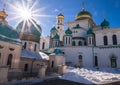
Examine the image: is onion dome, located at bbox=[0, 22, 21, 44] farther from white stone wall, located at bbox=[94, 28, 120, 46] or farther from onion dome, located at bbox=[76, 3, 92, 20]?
onion dome, located at bbox=[76, 3, 92, 20]

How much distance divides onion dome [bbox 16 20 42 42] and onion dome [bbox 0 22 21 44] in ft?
17.6

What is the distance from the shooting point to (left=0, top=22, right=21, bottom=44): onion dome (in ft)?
46.5

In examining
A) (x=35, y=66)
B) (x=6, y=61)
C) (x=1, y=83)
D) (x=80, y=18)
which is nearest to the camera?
(x=1, y=83)

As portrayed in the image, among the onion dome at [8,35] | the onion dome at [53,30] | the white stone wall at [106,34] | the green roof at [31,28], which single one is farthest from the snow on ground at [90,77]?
the onion dome at [53,30]

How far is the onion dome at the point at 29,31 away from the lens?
2138cm

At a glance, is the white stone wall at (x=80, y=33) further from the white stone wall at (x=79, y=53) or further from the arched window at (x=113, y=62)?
the arched window at (x=113, y=62)

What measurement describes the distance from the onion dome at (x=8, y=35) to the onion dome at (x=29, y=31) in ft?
17.6

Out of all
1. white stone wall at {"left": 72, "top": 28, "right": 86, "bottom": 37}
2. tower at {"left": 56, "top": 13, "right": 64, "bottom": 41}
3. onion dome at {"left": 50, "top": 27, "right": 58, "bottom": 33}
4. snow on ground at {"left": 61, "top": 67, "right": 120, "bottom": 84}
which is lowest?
snow on ground at {"left": 61, "top": 67, "right": 120, "bottom": 84}

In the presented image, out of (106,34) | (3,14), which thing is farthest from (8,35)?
(106,34)

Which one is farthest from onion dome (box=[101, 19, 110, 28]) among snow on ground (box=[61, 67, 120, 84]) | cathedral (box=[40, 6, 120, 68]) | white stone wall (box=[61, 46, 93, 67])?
snow on ground (box=[61, 67, 120, 84])

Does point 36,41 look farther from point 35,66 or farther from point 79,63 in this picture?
point 79,63

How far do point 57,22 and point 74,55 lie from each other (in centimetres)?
1760

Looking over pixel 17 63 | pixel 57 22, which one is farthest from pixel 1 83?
pixel 57 22

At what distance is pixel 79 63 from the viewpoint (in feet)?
95.8
